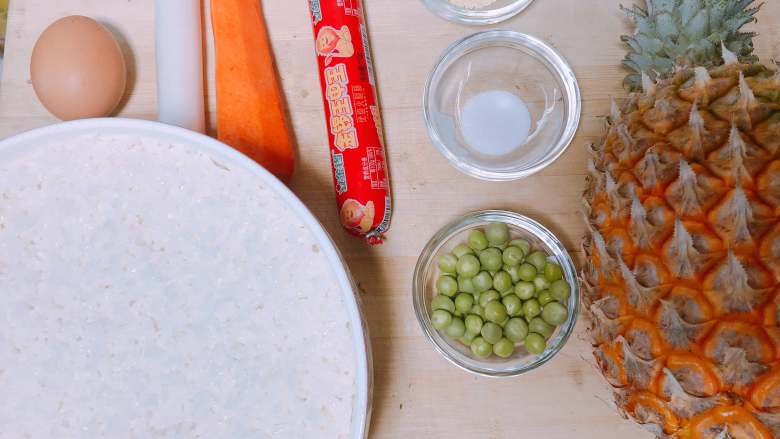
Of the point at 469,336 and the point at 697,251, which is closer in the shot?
the point at 697,251

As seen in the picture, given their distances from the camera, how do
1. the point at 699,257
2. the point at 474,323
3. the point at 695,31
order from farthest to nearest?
the point at 474,323 < the point at 695,31 < the point at 699,257

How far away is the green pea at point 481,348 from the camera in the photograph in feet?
2.32

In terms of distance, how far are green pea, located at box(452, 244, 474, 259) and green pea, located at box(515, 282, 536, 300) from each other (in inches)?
2.8

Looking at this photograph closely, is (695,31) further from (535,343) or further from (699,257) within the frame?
(535,343)

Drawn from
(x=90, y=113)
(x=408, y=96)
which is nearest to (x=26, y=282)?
(x=90, y=113)

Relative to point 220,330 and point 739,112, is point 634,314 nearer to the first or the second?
point 739,112

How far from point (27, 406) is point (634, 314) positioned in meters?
0.63

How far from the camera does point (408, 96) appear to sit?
2.57 ft

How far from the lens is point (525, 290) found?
0.71 metres

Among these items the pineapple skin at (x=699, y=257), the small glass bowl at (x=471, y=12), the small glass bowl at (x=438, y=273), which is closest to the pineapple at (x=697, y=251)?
the pineapple skin at (x=699, y=257)

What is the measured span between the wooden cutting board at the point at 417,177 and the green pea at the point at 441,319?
0.04m

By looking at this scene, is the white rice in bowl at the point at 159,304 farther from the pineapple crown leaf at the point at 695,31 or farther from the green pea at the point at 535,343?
the pineapple crown leaf at the point at 695,31

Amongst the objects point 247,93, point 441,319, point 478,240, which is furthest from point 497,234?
point 247,93

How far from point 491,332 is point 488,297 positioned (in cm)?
4
